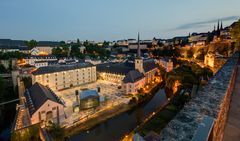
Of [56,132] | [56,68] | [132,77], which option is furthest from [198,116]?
[56,68]

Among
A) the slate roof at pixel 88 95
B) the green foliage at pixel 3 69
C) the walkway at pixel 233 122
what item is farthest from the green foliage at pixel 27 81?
the walkway at pixel 233 122

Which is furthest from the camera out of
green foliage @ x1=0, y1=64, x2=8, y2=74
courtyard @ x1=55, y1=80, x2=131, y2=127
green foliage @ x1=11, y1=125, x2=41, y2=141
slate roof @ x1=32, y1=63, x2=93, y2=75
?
green foliage @ x1=0, y1=64, x2=8, y2=74

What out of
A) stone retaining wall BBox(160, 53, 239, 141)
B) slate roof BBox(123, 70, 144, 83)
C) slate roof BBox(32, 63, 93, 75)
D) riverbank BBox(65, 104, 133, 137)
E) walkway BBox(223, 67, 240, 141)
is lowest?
riverbank BBox(65, 104, 133, 137)

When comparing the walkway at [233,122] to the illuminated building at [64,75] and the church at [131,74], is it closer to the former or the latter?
the church at [131,74]

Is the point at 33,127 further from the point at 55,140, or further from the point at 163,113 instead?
the point at 163,113

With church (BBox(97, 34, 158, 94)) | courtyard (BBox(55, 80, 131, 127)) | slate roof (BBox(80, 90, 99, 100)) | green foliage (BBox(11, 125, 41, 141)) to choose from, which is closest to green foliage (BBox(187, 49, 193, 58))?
church (BBox(97, 34, 158, 94))

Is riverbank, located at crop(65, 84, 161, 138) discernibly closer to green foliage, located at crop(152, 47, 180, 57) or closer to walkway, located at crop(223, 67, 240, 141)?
walkway, located at crop(223, 67, 240, 141)

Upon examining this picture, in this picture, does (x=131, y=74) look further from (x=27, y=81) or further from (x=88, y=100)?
(x=27, y=81)
